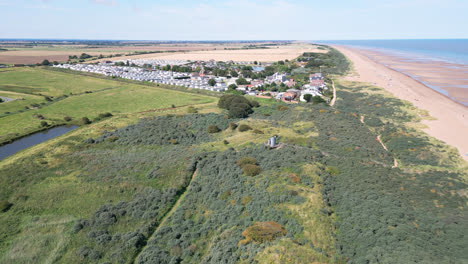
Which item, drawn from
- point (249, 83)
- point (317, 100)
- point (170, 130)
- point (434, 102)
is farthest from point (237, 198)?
point (249, 83)

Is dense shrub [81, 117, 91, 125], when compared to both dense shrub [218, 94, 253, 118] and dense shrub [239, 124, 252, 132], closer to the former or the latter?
dense shrub [218, 94, 253, 118]

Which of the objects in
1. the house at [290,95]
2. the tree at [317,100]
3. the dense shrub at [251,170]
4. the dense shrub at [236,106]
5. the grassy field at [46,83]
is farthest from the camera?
the grassy field at [46,83]

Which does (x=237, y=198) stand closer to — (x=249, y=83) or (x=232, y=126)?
(x=232, y=126)

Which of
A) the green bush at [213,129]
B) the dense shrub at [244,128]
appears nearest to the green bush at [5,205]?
the green bush at [213,129]

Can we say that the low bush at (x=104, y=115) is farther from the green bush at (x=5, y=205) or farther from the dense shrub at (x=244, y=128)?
the green bush at (x=5, y=205)

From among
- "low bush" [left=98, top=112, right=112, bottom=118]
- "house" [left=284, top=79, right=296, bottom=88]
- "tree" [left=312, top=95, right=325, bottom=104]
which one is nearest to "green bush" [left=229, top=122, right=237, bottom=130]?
"tree" [left=312, top=95, right=325, bottom=104]
